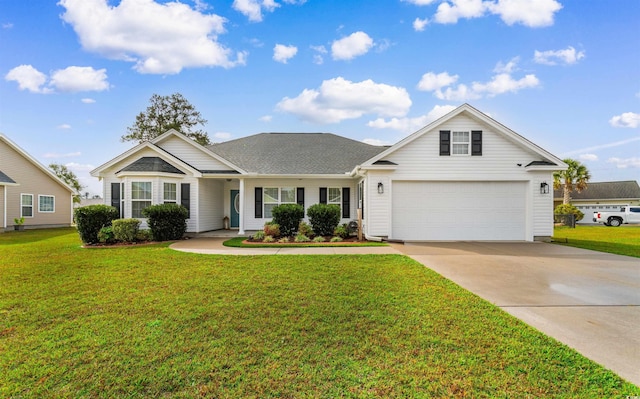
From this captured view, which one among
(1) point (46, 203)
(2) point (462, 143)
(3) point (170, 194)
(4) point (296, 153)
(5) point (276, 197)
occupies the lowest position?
(1) point (46, 203)

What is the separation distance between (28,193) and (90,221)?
42.3 ft

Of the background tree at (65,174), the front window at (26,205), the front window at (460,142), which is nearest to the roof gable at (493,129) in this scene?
the front window at (460,142)

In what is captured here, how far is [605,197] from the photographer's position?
32750mm

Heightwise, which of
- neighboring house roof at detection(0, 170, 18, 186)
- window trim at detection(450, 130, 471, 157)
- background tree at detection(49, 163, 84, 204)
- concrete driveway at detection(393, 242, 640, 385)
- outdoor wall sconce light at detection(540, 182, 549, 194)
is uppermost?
background tree at detection(49, 163, 84, 204)

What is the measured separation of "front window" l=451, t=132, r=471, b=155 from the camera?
480 inches

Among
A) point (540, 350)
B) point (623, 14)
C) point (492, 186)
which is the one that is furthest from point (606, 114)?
point (540, 350)

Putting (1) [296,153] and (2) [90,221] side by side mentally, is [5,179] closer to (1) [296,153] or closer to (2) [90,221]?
(2) [90,221]

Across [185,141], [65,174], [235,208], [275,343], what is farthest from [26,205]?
[65,174]

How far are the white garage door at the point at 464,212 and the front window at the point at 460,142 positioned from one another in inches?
52.8

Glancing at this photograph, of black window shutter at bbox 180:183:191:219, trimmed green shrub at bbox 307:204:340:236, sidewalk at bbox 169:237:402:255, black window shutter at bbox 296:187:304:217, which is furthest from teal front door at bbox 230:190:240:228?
sidewalk at bbox 169:237:402:255

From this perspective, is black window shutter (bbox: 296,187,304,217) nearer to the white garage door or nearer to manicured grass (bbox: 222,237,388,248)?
manicured grass (bbox: 222,237,388,248)

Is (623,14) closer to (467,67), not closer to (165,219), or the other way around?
(467,67)

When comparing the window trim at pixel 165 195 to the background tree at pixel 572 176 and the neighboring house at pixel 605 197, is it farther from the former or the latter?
the neighboring house at pixel 605 197

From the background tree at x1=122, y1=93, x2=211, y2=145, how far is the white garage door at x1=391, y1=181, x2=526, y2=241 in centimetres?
2631
